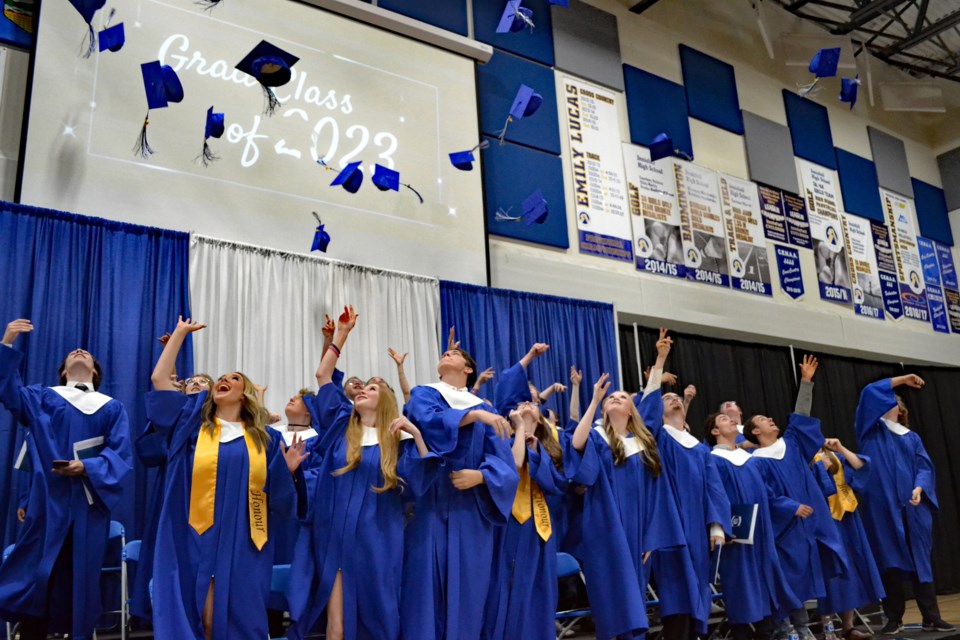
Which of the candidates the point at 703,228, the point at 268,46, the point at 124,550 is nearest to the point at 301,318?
the point at 268,46

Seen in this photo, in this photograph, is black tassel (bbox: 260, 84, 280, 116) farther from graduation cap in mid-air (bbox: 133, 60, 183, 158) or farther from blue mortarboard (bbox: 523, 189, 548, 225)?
blue mortarboard (bbox: 523, 189, 548, 225)

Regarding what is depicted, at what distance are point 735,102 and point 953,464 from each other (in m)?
5.72

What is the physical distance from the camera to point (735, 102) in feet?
34.5

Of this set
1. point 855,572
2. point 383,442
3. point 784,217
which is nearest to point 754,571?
point 855,572

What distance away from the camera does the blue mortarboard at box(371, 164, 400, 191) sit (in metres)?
6.79

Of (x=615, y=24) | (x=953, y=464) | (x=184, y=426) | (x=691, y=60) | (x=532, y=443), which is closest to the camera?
(x=184, y=426)

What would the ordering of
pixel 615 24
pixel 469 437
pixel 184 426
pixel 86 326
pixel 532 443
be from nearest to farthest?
pixel 184 426 < pixel 469 437 < pixel 532 443 < pixel 86 326 < pixel 615 24

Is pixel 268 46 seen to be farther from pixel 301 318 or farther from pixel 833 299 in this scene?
pixel 833 299

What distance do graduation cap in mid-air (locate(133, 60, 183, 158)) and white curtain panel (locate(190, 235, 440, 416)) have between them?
73cm

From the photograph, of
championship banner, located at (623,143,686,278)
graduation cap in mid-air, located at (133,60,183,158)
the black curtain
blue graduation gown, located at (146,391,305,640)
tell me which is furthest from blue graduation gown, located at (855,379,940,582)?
graduation cap in mid-air, located at (133,60,183,158)

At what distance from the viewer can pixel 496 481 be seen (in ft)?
12.2

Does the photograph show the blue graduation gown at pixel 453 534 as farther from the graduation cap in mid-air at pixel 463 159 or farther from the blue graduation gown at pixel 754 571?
the graduation cap in mid-air at pixel 463 159

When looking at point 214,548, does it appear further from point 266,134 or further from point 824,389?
point 824,389

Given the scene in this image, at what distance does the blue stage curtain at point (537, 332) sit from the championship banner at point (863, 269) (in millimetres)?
4505
